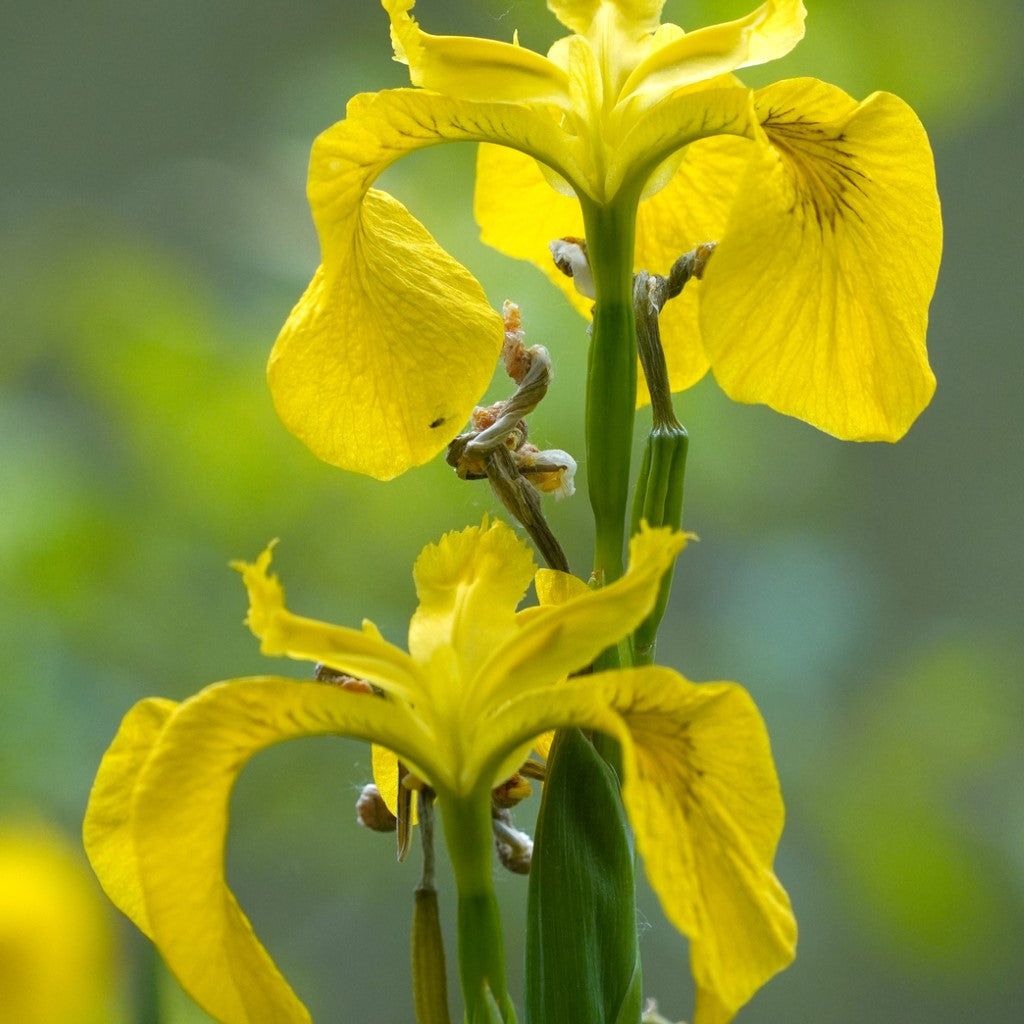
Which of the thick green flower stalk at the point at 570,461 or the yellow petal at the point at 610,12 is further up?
the yellow petal at the point at 610,12

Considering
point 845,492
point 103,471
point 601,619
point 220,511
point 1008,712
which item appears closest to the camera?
point 601,619

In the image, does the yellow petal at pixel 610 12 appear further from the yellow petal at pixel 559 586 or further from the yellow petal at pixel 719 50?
the yellow petal at pixel 559 586

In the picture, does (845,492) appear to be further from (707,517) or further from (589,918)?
(589,918)

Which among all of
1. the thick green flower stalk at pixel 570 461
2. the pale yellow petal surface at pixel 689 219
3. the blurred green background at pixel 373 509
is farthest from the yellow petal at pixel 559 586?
the blurred green background at pixel 373 509

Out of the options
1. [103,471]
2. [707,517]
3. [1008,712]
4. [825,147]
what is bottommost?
[1008,712]

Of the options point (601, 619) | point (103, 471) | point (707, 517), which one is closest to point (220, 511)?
point (103, 471)

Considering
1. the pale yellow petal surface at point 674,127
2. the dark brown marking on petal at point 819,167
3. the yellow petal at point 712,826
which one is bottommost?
the yellow petal at point 712,826

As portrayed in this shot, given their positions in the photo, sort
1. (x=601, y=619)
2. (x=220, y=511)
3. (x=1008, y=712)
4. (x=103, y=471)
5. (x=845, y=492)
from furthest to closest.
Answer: (x=845, y=492) → (x=1008, y=712) → (x=103, y=471) → (x=220, y=511) → (x=601, y=619)

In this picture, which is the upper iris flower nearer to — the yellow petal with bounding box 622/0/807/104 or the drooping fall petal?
the yellow petal with bounding box 622/0/807/104
